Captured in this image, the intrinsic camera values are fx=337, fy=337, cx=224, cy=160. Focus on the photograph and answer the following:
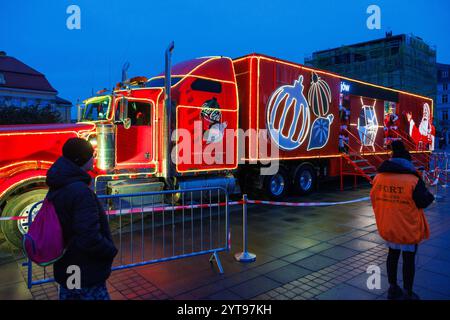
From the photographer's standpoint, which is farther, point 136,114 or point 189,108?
point 189,108

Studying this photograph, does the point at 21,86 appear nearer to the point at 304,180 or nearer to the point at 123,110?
the point at 304,180

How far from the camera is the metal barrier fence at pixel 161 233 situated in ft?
16.1

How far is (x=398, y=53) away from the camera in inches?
1797

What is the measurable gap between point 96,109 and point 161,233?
3.31 meters

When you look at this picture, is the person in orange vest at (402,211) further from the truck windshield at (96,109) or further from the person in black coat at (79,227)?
the truck windshield at (96,109)

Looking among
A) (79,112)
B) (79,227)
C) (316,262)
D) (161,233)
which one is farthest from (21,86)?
(79,227)

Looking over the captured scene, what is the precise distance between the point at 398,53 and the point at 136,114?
47.6m

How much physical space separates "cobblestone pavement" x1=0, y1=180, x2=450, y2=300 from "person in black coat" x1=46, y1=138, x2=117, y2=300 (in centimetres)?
176

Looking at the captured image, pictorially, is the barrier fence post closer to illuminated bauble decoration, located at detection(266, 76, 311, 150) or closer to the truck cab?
the truck cab

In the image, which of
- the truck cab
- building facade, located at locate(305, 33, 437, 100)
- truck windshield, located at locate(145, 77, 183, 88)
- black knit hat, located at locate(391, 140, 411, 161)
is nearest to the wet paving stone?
black knit hat, located at locate(391, 140, 411, 161)

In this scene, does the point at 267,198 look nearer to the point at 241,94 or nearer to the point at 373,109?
the point at 241,94

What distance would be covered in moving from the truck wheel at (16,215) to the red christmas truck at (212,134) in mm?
17

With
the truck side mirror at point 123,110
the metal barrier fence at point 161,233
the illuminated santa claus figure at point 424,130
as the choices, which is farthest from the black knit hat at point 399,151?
the illuminated santa claus figure at point 424,130
